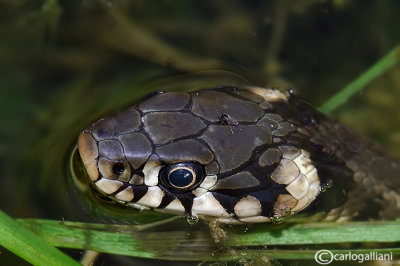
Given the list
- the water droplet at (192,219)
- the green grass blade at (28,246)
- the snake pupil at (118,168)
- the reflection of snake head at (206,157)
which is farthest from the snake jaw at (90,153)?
the water droplet at (192,219)

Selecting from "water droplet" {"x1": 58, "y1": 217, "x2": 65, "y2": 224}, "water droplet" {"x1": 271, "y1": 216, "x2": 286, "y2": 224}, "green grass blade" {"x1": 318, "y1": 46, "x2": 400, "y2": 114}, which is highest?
"green grass blade" {"x1": 318, "y1": 46, "x2": 400, "y2": 114}

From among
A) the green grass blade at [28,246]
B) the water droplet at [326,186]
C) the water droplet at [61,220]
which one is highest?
the water droplet at [326,186]

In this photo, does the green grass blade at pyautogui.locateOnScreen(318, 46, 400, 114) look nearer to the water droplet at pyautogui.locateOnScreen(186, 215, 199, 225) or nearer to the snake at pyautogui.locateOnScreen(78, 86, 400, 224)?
the snake at pyautogui.locateOnScreen(78, 86, 400, 224)

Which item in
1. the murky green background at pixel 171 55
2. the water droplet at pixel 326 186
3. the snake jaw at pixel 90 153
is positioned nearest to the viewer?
the snake jaw at pixel 90 153

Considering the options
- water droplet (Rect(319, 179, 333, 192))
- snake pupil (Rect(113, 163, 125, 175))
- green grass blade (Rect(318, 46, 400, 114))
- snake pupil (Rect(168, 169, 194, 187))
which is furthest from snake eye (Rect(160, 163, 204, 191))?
green grass blade (Rect(318, 46, 400, 114))

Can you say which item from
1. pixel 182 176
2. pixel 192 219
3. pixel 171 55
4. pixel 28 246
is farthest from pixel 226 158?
pixel 171 55

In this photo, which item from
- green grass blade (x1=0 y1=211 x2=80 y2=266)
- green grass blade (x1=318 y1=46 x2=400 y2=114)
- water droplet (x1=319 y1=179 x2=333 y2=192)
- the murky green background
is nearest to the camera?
green grass blade (x1=0 y1=211 x2=80 y2=266)

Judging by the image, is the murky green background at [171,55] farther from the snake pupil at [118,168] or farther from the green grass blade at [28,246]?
the green grass blade at [28,246]

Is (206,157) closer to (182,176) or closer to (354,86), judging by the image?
(182,176)
